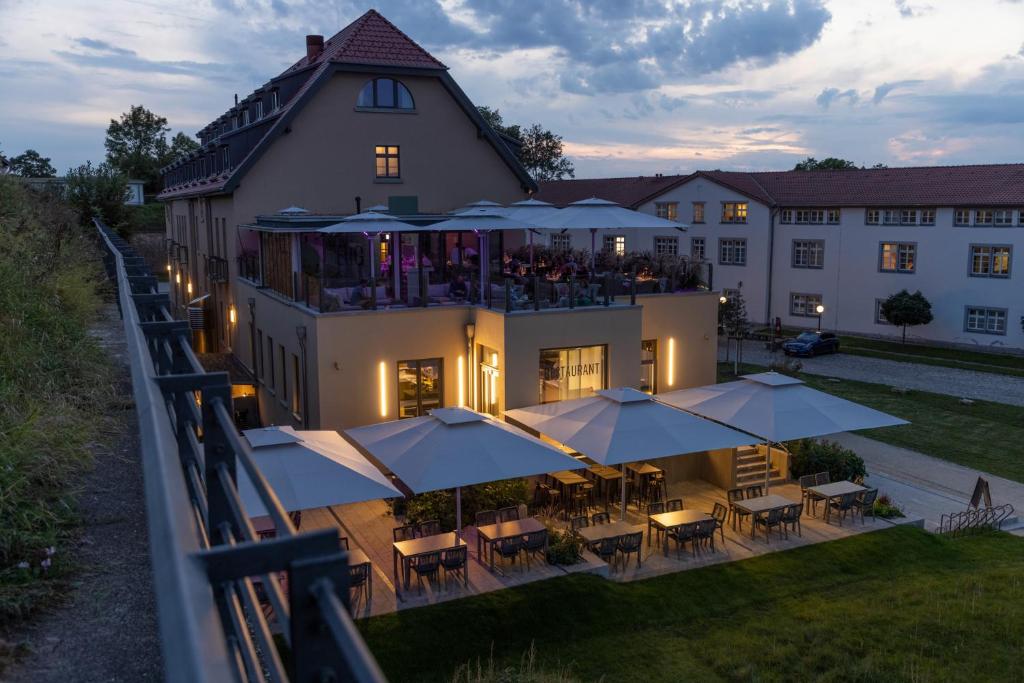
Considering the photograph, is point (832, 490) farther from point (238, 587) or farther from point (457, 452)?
point (238, 587)

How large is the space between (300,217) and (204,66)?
32.0 metres

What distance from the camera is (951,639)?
13.1m

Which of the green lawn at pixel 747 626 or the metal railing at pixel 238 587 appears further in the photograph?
the green lawn at pixel 747 626

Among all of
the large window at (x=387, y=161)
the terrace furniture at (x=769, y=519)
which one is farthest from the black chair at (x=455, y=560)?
the large window at (x=387, y=161)

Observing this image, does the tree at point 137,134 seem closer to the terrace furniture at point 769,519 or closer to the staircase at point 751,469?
the staircase at point 751,469

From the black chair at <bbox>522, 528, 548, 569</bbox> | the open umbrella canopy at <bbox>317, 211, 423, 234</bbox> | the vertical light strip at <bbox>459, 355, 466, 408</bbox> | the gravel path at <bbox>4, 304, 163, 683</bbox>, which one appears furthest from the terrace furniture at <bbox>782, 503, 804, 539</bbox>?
the gravel path at <bbox>4, 304, 163, 683</bbox>

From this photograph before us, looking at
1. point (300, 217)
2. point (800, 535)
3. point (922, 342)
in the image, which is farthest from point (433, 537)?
point (922, 342)

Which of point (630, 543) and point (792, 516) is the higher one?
point (630, 543)

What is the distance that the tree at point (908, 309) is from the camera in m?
42.2

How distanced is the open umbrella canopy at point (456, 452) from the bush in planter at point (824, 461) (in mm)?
8388

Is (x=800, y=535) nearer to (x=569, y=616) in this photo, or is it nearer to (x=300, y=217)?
(x=569, y=616)

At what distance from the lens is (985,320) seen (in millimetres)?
41375

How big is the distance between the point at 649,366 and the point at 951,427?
40.4ft

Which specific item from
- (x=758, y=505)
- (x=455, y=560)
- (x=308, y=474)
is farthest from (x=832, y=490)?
(x=308, y=474)
